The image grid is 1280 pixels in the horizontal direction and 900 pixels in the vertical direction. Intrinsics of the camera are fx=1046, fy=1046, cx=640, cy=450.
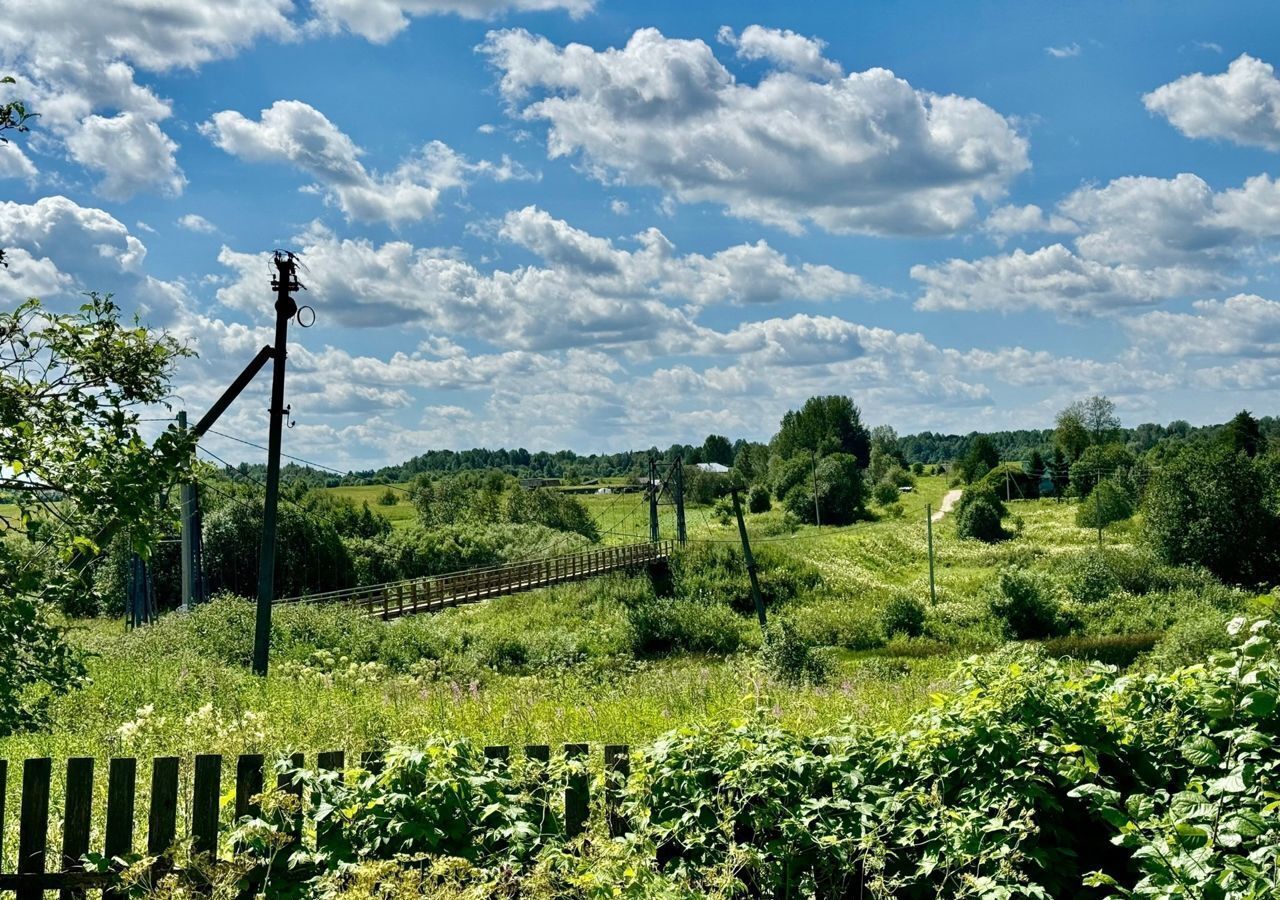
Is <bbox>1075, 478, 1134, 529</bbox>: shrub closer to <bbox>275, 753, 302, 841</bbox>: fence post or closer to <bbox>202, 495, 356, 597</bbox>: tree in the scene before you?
<bbox>202, 495, 356, 597</bbox>: tree

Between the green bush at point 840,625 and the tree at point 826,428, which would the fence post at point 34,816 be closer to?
the green bush at point 840,625

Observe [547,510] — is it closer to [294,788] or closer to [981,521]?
[981,521]

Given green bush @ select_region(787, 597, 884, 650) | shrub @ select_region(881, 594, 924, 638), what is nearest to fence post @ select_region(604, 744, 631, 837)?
green bush @ select_region(787, 597, 884, 650)

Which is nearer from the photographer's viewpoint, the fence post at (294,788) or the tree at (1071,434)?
the fence post at (294,788)

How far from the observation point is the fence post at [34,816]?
462 cm

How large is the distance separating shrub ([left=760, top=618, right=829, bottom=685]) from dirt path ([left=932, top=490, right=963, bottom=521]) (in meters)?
48.5

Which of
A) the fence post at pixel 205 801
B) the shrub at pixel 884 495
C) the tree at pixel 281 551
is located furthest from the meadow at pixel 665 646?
the tree at pixel 281 551

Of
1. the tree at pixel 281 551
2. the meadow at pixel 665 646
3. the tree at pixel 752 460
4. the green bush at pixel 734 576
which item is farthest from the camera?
the tree at pixel 752 460

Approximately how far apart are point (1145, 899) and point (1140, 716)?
1502 mm

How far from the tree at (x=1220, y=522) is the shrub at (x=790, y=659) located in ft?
110

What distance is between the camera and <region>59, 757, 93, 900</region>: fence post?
4.67 metres

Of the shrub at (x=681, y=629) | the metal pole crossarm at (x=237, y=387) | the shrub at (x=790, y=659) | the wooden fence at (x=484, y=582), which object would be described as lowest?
the shrub at (x=681, y=629)

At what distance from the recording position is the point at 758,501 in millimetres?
83438

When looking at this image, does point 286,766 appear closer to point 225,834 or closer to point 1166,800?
point 225,834
